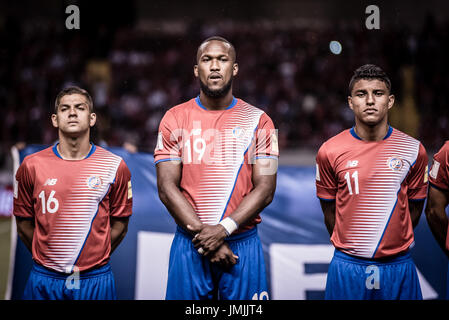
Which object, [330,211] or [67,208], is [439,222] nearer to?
[330,211]

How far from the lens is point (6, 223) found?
8438mm

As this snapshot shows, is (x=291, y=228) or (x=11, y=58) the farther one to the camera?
(x=11, y=58)

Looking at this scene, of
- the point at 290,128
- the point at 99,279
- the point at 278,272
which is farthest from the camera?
the point at 290,128

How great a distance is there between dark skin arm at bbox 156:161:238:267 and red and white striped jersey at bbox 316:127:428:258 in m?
0.76

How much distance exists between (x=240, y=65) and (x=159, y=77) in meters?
4.51

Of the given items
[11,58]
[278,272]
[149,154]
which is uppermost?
[11,58]

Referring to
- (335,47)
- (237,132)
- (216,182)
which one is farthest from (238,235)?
(335,47)

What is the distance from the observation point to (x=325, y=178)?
3.06 m

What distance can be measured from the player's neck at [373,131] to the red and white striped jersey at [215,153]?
56 cm

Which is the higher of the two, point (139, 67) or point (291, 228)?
point (139, 67)

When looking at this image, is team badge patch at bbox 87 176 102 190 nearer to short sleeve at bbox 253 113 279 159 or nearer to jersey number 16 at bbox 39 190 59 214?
jersey number 16 at bbox 39 190 59 214

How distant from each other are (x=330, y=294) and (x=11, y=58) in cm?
1042

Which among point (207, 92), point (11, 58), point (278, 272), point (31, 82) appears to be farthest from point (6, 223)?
point (207, 92)
